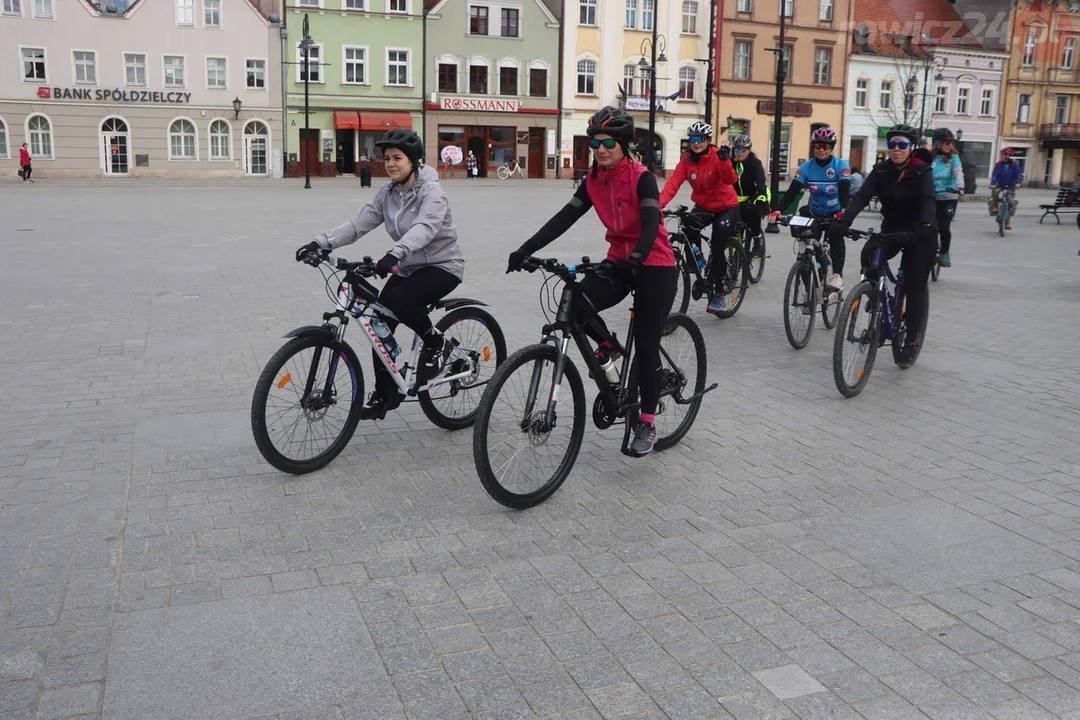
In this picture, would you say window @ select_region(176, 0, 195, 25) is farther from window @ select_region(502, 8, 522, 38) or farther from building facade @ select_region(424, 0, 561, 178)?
window @ select_region(502, 8, 522, 38)

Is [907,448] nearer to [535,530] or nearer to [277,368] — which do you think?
[535,530]

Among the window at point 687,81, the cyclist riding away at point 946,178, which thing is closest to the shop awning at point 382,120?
the window at point 687,81

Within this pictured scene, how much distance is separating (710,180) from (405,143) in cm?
531

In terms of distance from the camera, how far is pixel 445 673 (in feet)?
11.0

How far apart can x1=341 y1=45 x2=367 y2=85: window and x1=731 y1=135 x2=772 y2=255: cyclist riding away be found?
1789 inches

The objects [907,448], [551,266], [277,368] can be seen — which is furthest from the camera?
[907,448]

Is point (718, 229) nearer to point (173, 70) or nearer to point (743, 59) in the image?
point (173, 70)

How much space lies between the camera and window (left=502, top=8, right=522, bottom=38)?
183 ft

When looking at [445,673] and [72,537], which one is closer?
[445,673]

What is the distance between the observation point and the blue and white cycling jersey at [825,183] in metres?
10.2

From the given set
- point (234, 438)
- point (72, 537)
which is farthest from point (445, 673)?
point (234, 438)

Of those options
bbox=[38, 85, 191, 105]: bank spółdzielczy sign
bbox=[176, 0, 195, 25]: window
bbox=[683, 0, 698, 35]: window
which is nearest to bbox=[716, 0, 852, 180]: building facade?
bbox=[683, 0, 698, 35]: window

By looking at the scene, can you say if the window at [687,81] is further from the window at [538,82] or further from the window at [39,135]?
the window at [39,135]

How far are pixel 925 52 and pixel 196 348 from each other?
60.6m
